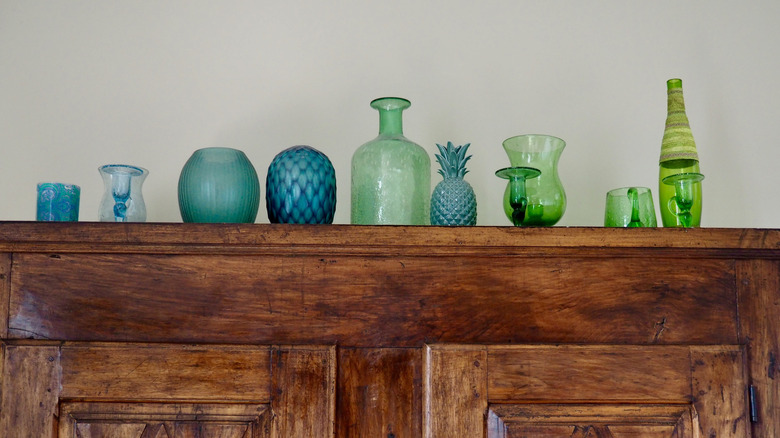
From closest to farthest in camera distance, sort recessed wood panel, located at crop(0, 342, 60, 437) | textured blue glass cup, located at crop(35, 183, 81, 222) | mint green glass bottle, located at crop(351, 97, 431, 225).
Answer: recessed wood panel, located at crop(0, 342, 60, 437) → textured blue glass cup, located at crop(35, 183, 81, 222) → mint green glass bottle, located at crop(351, 97, 431, 225)

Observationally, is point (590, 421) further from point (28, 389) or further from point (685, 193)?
point (28, 389)

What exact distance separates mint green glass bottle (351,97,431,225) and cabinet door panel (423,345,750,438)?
299mm

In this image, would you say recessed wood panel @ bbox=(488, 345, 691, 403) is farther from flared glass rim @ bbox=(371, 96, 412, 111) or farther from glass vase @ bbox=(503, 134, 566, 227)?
flared glass rim @ bbox=(371, 96, 412, 111)

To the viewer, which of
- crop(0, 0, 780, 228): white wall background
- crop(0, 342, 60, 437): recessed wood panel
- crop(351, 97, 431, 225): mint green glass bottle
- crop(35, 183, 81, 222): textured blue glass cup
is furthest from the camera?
crop(0, 0, 780, 228): white wall background

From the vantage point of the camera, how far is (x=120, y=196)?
1133mm

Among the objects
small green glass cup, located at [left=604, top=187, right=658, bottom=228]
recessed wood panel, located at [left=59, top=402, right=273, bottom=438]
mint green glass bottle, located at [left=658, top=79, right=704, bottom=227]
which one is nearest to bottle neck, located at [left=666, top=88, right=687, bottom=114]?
mint green glass bottle, located at [left=658, top=79, right=704, bottom=227]

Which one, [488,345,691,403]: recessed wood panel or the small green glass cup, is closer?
[488,345,691,403]: recessed wood panel

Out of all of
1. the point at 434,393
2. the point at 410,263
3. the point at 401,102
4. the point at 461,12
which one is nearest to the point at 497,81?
the point at 461,12

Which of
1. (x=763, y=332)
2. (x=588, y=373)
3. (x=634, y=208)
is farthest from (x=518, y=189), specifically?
(x=763, y=332)

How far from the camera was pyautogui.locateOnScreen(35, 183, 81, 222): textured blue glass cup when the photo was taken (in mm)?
1092

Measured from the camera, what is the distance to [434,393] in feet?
3.20

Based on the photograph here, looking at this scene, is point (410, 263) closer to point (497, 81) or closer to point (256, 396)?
point (256, 396)

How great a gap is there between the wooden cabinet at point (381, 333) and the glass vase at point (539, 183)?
0.57 ft

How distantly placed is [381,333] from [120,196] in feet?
1.68
